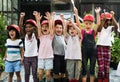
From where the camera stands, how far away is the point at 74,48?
7.89 meters

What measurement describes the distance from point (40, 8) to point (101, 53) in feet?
49.5

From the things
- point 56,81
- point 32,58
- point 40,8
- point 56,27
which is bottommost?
point 56,81

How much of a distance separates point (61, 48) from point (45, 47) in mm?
360

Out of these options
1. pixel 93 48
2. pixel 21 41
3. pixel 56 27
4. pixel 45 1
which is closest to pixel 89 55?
pixel 93 48

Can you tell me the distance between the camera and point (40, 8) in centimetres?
2280

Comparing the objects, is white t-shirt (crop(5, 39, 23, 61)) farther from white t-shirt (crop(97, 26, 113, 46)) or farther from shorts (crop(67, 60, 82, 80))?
white t-shirt (crop(97, 26, 113, 46))

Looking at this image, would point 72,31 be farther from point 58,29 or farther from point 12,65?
point 12,65

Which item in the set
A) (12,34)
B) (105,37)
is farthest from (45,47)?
(105,37)

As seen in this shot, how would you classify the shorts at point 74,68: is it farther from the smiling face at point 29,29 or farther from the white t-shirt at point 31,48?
the smiling face at point 29,29

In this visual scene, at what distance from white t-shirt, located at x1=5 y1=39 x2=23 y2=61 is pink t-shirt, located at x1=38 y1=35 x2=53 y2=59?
19.8 inches

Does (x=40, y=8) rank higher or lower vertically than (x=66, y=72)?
higher

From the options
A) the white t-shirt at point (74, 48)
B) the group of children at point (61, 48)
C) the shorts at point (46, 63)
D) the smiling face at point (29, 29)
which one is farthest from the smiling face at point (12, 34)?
the white t-shirt at point (74, 48)

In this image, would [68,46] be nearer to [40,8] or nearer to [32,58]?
[32,58]

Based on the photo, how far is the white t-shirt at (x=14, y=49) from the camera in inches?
317
